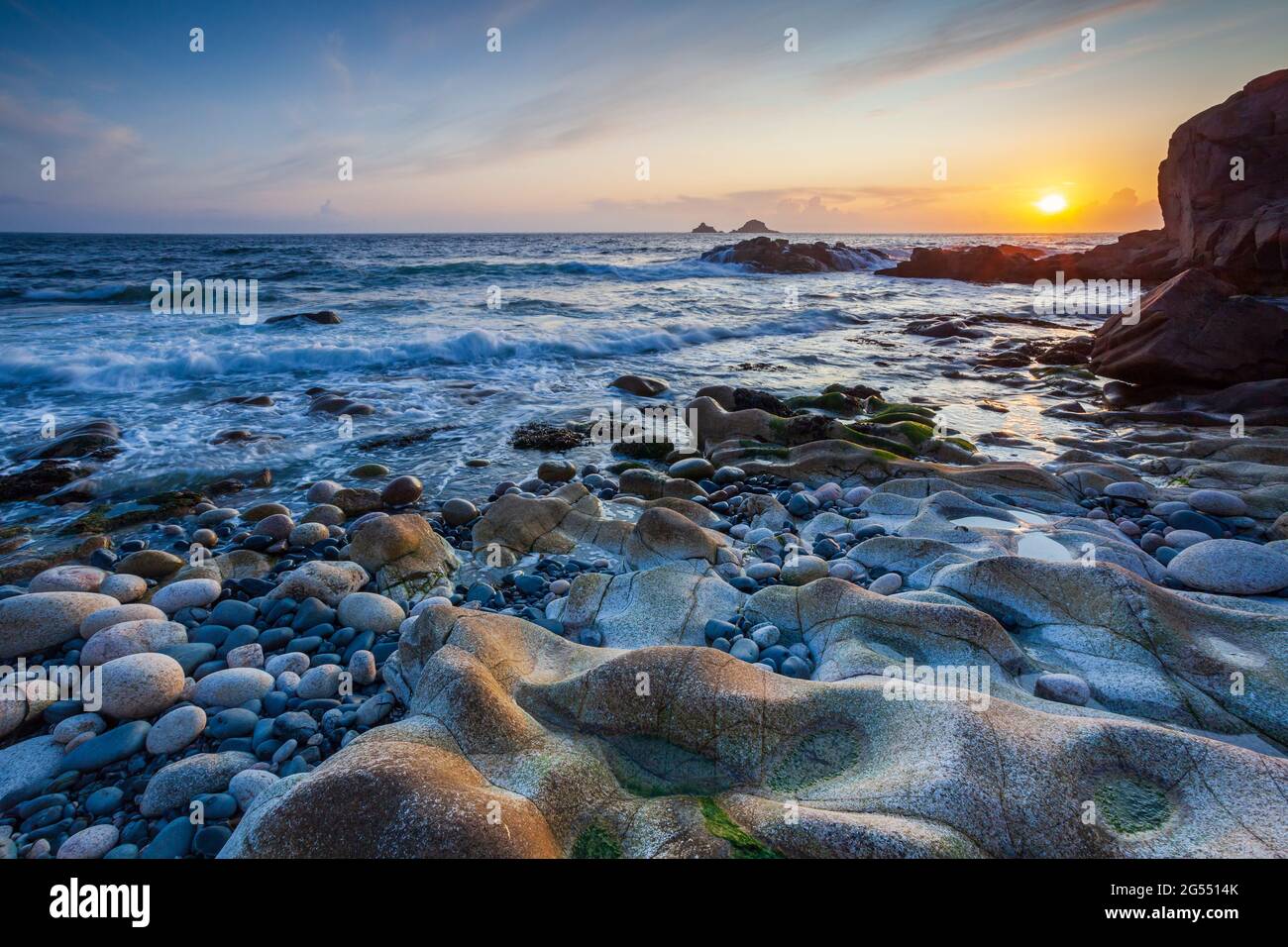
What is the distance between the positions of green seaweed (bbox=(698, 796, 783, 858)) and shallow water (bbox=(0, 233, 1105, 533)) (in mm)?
6083

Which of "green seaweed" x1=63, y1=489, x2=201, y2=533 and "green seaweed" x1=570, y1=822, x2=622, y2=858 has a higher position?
"green seaweed" x1=63, y1=489, x2=201, y2=533

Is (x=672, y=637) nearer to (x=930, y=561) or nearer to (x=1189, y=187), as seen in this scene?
(x=930, y=561)

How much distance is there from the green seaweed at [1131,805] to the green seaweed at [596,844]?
1740 millimetres

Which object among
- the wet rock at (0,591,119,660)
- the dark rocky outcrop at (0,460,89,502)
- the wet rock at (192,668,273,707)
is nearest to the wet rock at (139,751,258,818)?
the wet rock at (192,668,273,707)

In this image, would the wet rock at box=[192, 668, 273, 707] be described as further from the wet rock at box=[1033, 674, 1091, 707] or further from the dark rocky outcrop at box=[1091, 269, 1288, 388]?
the dark rocky outcrop at box=[1091, 269, 1288, 388]

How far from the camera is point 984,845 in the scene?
2068 mm

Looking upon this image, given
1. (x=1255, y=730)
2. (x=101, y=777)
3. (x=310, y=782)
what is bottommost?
(x=101, y=777)

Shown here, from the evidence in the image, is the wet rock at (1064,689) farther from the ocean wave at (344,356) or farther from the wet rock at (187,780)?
the ocean wave at (344,356)

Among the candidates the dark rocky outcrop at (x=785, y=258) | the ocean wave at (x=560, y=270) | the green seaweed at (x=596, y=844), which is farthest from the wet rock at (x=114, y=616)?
the dark rocky outcrop at (x=785, y=258)

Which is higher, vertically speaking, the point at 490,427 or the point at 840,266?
the point at 840,266

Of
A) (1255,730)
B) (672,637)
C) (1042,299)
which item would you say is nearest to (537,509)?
(672,637)

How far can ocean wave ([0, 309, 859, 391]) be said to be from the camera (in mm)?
12812

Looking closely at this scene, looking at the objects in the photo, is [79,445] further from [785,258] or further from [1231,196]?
[785,258]
